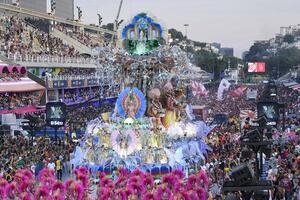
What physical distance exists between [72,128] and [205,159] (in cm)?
986

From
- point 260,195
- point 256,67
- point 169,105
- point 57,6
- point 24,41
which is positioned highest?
point 57,6

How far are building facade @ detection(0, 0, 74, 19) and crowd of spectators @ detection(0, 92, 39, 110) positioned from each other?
25.9m

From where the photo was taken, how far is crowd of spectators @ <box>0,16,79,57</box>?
45.7 m

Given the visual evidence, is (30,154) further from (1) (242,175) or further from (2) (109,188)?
(1) (242,175)

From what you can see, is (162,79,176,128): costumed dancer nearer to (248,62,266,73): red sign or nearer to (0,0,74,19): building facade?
(0,0,74,19): building facade

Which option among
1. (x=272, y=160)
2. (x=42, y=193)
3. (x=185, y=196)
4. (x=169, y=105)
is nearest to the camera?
(x=185, y=196)

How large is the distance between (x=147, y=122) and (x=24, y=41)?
29098mm

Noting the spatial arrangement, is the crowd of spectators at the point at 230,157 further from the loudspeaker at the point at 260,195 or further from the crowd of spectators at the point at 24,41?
the crowd of spectators at the point at 24,41

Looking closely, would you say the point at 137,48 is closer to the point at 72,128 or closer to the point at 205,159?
the point at 205,159

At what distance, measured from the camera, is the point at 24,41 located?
166 ft

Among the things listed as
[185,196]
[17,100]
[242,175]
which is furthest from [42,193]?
[17,100]

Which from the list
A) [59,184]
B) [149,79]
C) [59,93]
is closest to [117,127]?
[149,79]

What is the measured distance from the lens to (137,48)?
25.9m

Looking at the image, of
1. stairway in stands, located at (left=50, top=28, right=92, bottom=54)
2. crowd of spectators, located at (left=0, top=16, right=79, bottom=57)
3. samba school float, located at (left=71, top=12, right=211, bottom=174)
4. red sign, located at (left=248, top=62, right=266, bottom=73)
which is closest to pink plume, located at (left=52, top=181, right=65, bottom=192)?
samba school float, located at (left=71, top=12, right=211, bottom=174)
